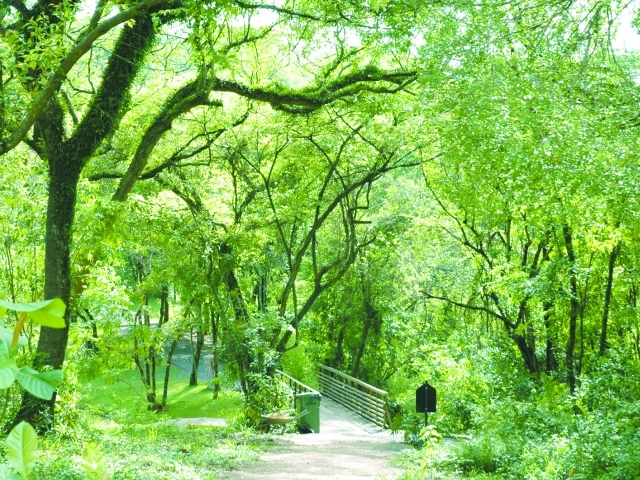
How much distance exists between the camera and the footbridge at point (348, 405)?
53.3 ft

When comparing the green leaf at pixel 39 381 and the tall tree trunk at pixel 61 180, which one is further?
the tall tree trunk at pixel 61 180

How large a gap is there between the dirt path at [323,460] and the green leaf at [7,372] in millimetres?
6874

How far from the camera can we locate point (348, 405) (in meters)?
19.2

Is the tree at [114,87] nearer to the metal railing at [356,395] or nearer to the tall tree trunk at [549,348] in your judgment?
the tall tree trunk at [549,348]

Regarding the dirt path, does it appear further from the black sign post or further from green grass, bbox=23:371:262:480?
the black sign post

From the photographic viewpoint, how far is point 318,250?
2066 centimetres

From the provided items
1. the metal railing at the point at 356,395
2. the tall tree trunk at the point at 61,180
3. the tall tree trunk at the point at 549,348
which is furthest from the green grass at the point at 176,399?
the tall tree trunk at the point at 549,348

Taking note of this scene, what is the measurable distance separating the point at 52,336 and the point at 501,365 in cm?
992

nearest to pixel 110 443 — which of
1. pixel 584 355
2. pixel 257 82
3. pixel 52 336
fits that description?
pixel 52 336

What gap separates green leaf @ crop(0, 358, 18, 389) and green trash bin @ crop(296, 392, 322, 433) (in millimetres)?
14234

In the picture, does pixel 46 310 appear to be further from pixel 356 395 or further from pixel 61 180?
pixel 356 395

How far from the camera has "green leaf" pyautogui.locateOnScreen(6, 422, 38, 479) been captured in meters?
0.64

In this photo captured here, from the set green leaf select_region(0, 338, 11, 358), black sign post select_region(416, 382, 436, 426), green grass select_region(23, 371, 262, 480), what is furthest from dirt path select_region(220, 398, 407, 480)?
green leaf select_region(0, 338, 11, 358)

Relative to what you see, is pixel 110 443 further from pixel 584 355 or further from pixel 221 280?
pixel 584 355
